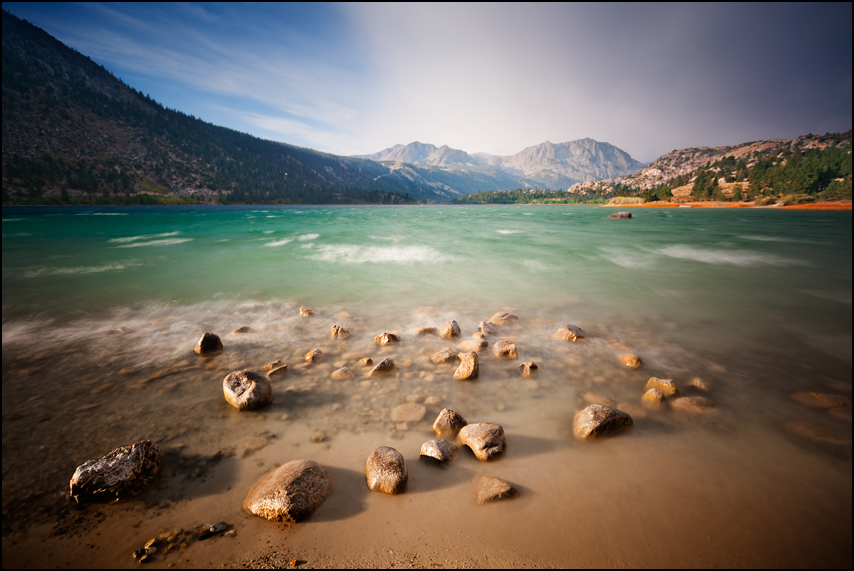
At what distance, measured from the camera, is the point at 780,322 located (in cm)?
775

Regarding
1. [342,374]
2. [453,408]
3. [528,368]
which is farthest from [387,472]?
[528,368]

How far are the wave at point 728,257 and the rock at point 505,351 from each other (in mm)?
15845

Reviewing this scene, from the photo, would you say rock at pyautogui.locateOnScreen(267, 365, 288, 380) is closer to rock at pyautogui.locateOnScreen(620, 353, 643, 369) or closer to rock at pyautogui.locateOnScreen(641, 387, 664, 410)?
rock at pyautogui.locateOnScreen(641, 387, 664, 410)

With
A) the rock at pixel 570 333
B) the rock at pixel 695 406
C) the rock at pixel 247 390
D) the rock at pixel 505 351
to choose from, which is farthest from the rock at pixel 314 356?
the rock at pixel 695 406

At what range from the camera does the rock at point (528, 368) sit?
542 cm

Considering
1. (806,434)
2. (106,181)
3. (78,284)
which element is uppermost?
(106,181)

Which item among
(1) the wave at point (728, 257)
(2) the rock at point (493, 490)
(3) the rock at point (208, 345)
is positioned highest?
(1) the wave at point (728, 257)

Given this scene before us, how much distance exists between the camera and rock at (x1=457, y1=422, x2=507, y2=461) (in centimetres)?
359

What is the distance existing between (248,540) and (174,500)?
3.34 ft

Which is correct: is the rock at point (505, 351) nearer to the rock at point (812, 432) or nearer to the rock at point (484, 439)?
the rock at point (484, 439)

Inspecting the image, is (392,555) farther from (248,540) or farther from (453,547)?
(248,540)

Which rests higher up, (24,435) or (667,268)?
(667,268)

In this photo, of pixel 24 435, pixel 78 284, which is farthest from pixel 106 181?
pixel 24 435

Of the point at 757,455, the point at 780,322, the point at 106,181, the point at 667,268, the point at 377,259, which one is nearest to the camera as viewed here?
the point at 757,455
